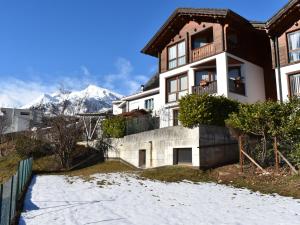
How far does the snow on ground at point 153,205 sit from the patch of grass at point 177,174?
3.77 ft

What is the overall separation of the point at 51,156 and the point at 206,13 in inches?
673

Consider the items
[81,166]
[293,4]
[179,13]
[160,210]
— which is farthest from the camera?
[179,13]

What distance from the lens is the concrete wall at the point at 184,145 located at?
19.6 meters

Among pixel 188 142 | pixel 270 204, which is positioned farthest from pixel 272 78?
pixel 270 204

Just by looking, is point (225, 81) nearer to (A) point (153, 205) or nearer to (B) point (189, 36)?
(B) point (189, 36)

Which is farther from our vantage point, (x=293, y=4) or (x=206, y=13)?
(x=206, y=13)

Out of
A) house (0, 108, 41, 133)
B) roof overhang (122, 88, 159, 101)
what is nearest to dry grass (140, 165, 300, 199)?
roof overhang (122, 88, 159, 101)

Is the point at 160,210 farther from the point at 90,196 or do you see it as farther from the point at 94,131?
the point at 94,131

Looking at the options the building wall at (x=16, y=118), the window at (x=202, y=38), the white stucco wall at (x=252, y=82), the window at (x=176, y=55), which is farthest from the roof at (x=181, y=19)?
the building wall at (x=16, y=118)

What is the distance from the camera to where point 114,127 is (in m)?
28.0

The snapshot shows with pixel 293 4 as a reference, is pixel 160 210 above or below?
below

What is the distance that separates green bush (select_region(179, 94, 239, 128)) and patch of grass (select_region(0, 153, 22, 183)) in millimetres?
13765

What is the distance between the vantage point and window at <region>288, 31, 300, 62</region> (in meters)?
24.7

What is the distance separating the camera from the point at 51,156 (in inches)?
1120
